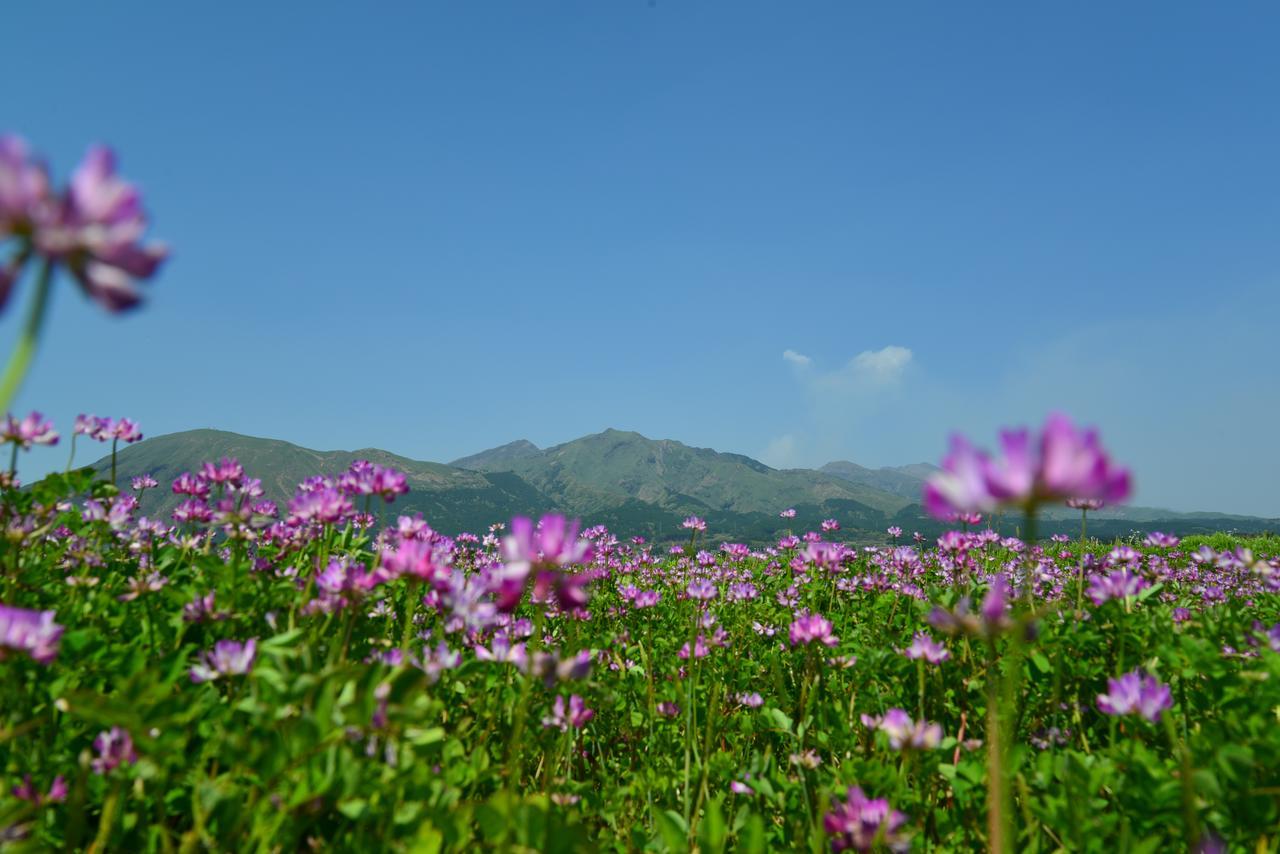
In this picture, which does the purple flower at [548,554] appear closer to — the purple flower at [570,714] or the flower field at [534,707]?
the flower field at [534,707]

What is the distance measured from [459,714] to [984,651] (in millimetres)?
3246

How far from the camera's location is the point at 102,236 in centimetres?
119

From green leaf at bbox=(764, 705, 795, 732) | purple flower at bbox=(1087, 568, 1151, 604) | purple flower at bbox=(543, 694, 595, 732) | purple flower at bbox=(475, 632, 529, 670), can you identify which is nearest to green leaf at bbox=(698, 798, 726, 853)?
purple flower at bbox=(543, 694, 595, 732)

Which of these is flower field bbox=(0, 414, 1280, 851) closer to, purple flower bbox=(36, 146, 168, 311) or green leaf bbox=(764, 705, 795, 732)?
green leaf bbox=(764, 705, 795, 732)

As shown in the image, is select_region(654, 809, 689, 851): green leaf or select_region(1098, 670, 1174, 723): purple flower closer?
select_region(654, 809, 689, 851): green leaf

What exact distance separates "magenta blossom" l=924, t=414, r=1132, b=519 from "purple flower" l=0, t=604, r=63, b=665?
263 cm

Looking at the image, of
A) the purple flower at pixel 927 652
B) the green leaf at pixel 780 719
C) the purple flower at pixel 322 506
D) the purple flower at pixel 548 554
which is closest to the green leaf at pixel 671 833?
the purple flower at pixel 548 554

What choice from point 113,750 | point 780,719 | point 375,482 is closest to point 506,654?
point 375,482

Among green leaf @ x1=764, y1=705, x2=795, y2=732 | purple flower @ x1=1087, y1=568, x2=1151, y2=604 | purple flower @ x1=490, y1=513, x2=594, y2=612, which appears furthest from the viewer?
purple flower @ x1=1087, y1=568, x2=1151, y2=604

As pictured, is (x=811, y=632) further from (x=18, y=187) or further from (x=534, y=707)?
(x=18, y=187)

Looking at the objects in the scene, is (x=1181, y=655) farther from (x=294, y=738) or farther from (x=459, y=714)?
(x=294, y=738)

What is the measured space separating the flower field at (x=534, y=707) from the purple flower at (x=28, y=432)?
0.5 inches

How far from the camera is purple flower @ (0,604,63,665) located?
2.04 metres

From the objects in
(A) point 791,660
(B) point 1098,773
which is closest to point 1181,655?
(B) point 1098,773
